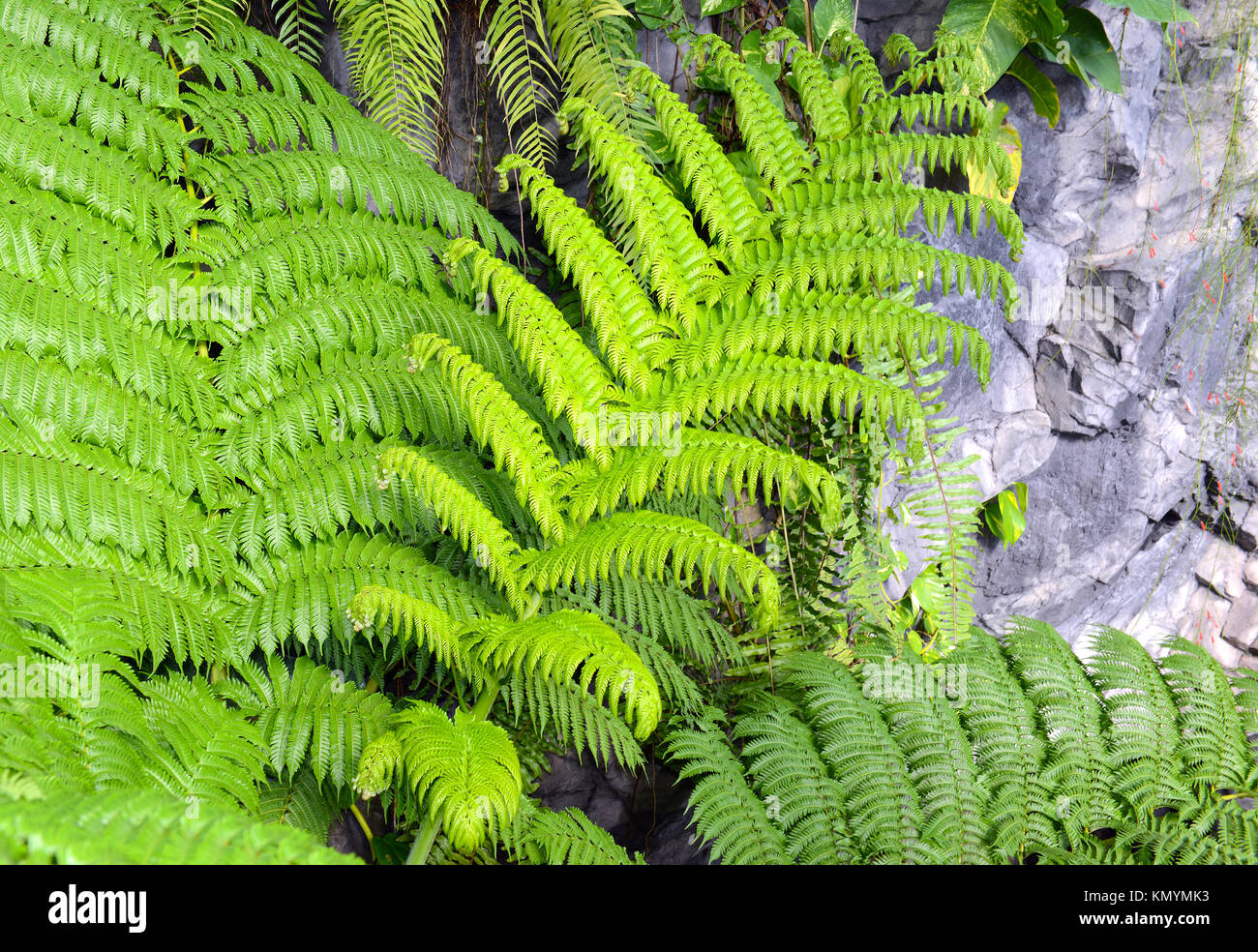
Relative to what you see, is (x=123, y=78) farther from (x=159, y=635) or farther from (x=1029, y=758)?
(x=1029, y=758)

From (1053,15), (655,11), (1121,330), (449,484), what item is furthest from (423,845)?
(1121,330)

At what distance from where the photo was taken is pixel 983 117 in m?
2.42

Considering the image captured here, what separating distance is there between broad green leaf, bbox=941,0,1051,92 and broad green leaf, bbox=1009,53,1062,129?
204 mm

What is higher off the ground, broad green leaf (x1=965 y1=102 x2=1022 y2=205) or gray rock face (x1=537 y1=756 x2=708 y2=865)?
broad green leaf (x1=965 y1=102 x2=1022 y2=205)

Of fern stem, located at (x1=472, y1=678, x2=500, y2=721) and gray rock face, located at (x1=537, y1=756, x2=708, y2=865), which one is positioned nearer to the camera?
fern stem, located at (x1=472, y1=678, x2=500, y2=721)

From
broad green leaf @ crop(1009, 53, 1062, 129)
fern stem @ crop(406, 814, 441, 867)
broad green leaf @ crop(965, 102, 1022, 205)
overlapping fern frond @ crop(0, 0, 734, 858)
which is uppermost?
broad green leaf @ crop(1009, 53, 1062, 129)

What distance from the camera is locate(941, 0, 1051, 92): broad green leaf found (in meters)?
2.98

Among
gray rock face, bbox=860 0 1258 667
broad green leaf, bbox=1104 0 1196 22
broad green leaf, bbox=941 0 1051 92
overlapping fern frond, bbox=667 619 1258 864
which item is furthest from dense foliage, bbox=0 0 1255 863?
gray rock face, bbox=860 0 1258 667

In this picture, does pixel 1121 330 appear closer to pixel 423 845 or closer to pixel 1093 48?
pixel 1093 48

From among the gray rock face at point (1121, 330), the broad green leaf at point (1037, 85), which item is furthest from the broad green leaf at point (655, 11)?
the broad green leaf at point (1037, 85)

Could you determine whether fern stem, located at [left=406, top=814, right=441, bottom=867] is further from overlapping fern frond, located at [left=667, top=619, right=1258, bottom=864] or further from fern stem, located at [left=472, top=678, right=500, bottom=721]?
overlapping fern frond, located at [left=667, top=619, right=1258, bottom=864]

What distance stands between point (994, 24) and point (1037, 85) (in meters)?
0.38

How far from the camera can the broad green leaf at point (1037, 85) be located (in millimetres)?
3230
